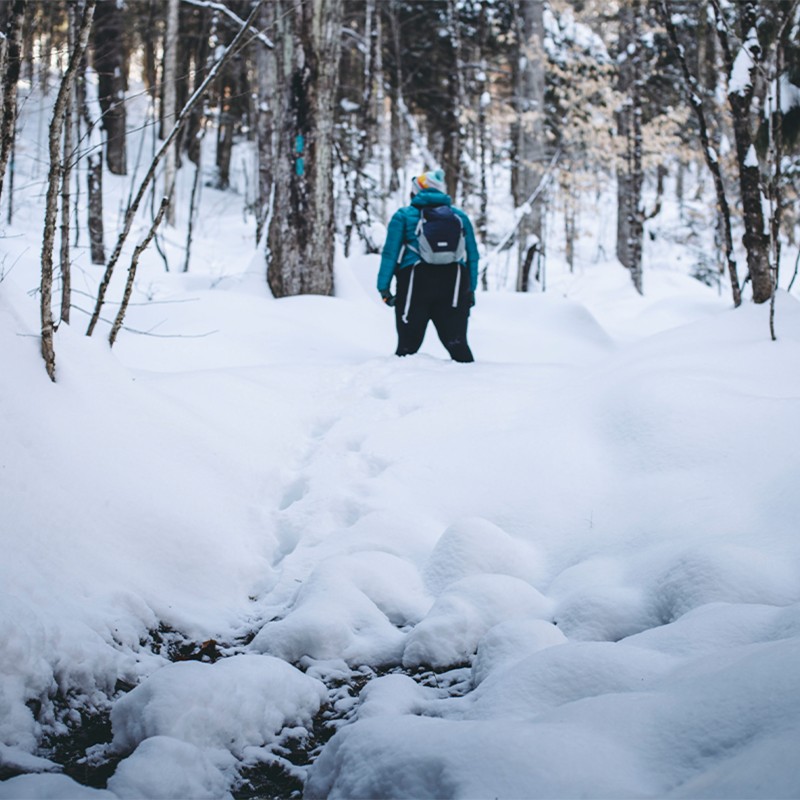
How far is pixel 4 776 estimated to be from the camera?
159cm

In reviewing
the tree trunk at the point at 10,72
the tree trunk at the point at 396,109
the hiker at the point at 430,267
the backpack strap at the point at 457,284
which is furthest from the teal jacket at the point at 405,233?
the tree trunk at the point at 396,109

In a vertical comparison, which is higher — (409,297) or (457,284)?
(457,284)

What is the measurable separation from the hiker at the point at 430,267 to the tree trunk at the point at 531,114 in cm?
639

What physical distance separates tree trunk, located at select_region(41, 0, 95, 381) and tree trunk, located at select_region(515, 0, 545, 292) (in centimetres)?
920

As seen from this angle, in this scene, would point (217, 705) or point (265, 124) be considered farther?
point (265, 124)

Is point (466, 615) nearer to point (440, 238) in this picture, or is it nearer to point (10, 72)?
point (10, 72)

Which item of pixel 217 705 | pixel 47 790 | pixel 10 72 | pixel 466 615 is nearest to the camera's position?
pixel 47 790

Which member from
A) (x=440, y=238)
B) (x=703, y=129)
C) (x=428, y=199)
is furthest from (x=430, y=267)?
(x=703, y=129)

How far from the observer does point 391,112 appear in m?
15.7

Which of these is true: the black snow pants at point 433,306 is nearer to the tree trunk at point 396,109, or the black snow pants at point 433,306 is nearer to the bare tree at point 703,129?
the bare tree at point 703,129

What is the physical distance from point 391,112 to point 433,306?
1153 cm

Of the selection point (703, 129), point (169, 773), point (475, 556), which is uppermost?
point (703, 129)

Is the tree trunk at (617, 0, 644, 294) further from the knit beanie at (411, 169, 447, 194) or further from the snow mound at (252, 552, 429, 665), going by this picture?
the snow mound at (252, 552, 429, 665)

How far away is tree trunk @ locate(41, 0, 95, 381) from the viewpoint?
9.70 ft
